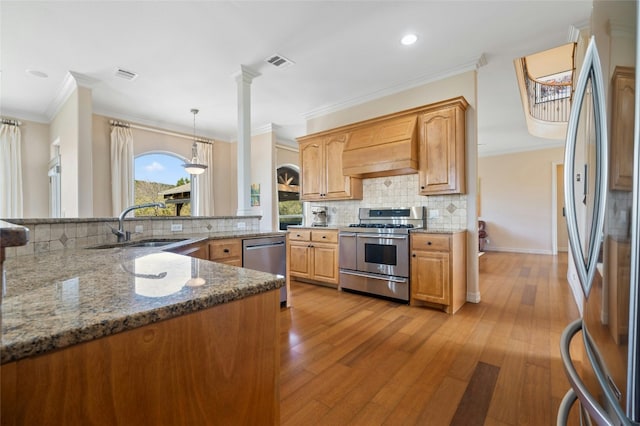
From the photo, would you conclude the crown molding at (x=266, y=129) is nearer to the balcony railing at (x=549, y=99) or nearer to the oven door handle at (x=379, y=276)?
the oven door handle at (x=379, y=276)

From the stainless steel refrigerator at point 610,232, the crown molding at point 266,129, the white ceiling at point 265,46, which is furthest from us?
the crown molding at point 266,129

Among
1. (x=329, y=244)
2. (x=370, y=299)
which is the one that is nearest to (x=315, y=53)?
(x=329, y=244)

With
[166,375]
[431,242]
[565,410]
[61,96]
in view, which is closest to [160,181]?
[61,96]

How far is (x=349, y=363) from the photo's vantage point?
2.01 meters

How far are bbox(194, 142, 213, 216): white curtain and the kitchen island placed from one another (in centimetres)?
522

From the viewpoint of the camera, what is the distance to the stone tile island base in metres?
0.45

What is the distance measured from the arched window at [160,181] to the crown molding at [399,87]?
2.93m

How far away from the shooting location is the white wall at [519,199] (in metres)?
6.73

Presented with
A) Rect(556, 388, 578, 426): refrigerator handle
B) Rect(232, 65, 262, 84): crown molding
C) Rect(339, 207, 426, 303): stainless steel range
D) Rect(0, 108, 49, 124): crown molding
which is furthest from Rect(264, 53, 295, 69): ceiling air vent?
Rect(0, 108, 49, 124): crown molding

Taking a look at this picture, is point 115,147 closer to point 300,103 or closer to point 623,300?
point 300,103

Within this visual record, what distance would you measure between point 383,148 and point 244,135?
1.80 m

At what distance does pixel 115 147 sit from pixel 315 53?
3.87 m

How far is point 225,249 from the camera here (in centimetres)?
265

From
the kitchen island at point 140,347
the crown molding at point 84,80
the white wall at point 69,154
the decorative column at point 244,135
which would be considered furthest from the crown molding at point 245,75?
the kitchen island at point 140,347
